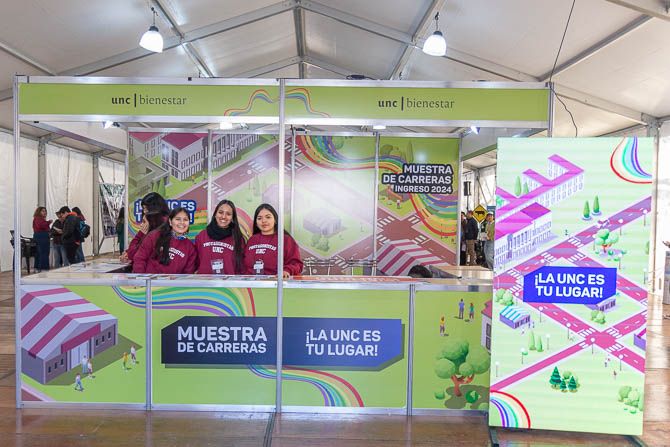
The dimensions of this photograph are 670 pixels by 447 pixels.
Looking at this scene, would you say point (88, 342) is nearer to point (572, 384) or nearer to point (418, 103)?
point (418, 103)

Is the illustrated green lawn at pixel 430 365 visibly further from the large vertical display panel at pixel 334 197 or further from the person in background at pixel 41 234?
the person in background at pixel 41 234

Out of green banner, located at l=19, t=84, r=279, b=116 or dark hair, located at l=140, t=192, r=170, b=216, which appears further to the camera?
dark hair, located at l=140, t=192, r=170, b=216

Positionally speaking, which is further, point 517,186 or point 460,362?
point 460,362

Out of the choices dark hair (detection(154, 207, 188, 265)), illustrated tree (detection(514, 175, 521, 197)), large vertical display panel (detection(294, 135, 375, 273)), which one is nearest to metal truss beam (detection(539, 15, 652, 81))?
large vertical display panel (detection(294, 135, 375, 273))

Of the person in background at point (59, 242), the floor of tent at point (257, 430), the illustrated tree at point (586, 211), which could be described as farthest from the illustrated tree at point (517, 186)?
the person in background at point (59, 242)

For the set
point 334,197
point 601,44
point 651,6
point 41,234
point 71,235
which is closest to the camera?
point 651,6

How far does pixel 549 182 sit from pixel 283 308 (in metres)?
1.85

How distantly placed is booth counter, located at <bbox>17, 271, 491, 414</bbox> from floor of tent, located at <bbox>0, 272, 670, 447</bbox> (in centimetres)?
10

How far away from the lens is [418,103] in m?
3.31

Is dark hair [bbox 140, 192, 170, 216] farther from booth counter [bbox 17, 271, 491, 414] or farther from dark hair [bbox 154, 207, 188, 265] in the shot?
booth counter [bbox 17, 271, 491, 414]

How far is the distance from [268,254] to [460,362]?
5.21 ft

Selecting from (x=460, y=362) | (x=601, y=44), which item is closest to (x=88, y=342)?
(x=460, y=362)

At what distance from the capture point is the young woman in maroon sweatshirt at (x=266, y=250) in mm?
3742

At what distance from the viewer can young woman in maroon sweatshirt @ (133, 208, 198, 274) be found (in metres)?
3.78
